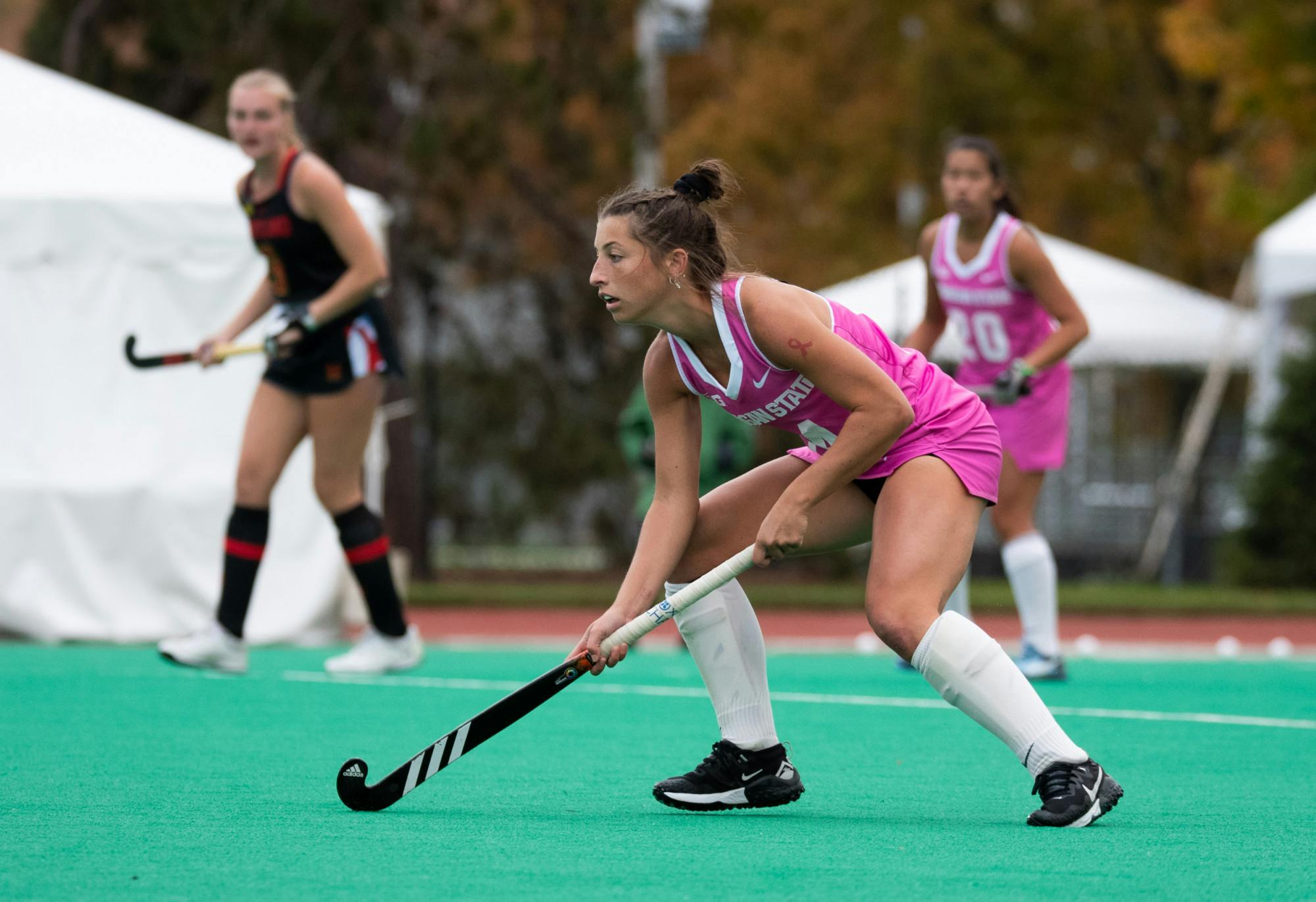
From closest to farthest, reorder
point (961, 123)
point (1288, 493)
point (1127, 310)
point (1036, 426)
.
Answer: point (1036, 426) → point (1288, 493) → point (1127, 310) → point (961, 123)

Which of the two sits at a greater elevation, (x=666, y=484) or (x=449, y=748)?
(x=666, y=484)

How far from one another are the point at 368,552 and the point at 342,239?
3.57 ft

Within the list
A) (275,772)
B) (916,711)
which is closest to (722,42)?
(916,711)

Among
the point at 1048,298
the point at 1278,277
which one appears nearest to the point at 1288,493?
the point at 1278,277

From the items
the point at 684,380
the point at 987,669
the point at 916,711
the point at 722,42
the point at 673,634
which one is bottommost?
the point at 673,634

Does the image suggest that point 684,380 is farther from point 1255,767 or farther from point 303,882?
point 1255,767

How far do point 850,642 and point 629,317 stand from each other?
6.14 metres

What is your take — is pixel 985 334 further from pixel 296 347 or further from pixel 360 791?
pixel 360 791

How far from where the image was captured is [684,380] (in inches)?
165

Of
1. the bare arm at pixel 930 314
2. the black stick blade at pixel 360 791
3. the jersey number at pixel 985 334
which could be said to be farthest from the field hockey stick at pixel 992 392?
the black stick blade at pixel 360 791

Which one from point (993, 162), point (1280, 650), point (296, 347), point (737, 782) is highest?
point (993, 162)

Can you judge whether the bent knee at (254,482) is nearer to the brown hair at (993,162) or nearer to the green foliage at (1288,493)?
the brown hair at (993,162)

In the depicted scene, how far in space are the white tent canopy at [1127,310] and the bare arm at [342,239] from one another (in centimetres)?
919

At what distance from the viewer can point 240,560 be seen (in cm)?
662
